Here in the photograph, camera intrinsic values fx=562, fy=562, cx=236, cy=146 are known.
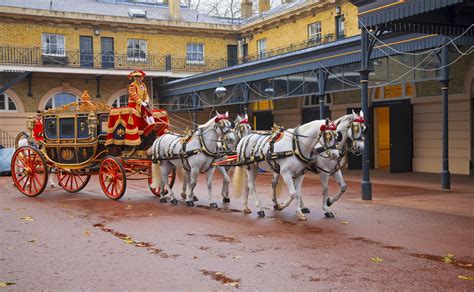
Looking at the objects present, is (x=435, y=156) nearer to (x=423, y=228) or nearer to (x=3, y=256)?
(x=423, y=228)

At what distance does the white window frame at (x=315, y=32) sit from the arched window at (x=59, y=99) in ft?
43.0

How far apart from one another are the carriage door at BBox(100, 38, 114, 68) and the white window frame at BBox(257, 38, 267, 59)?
8.58 m

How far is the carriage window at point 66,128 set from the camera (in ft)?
47.3

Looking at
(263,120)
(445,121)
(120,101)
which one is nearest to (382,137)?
(263,120)

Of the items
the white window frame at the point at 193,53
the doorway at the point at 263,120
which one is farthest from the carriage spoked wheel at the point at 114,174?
the white window frame at the point at 193,53

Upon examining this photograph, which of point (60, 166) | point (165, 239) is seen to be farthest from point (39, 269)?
point (60, 166)

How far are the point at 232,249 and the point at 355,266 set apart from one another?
71.2 inches

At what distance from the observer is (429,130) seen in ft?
69.6

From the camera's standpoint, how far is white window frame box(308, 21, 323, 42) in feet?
92.9

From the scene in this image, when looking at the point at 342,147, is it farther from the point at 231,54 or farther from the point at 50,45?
the point at 231,54

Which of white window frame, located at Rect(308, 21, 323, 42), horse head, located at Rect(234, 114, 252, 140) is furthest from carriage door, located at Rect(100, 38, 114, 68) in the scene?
horse head, located at Rect(234, 114, 252, 140)

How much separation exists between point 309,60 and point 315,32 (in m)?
8.91

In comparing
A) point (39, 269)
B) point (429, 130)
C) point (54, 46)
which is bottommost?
point (39, 269)

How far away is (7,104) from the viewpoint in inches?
1156
